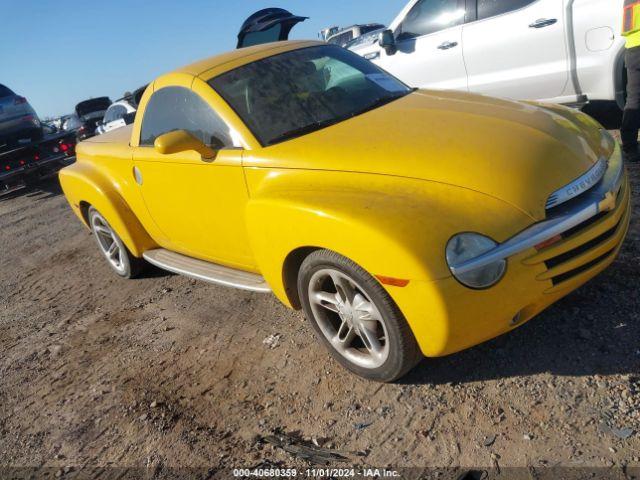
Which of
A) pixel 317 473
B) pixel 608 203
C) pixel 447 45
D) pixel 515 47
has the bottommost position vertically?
pixel 317 473

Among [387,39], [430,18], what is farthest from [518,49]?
[387,39]

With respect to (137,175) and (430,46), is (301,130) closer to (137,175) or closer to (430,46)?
(137,175)

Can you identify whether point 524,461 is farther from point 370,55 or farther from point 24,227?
point 24,227

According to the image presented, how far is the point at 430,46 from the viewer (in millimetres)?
6281

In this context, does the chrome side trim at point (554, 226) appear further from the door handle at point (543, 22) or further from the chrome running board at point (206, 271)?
the door handle at point (543, 22)

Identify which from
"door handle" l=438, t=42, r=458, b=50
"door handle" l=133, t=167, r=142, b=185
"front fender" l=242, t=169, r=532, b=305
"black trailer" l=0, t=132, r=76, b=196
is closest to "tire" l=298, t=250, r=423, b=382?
"front fender" l=242, t=169, r=532, b=305

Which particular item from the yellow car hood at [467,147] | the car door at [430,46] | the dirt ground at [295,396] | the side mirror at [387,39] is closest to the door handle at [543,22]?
→ the car door at [430,46]

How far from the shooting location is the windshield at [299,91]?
3232 millimetres

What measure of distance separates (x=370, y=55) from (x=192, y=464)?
234 inches

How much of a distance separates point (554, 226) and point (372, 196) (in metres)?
0.80

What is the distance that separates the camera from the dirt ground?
7.41ft

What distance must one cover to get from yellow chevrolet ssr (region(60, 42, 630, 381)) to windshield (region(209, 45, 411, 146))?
0.04 feet

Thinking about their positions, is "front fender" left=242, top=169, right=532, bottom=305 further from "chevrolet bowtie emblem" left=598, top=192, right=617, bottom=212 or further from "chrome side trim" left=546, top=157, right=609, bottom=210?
"chevrolet bowtie emblem" left=598, top=192, right=617, bottom=212

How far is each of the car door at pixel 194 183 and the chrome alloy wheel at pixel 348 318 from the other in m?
0.70
